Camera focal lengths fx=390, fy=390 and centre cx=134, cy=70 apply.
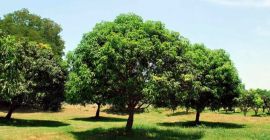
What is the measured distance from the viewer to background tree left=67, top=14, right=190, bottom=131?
35.2 meters

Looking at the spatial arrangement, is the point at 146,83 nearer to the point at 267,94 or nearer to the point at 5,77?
the point at 5,77

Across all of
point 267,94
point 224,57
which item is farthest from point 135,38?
point 267,94

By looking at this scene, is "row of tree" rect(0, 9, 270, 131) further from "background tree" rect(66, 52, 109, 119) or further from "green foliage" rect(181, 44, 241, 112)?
"green foliage" rect(181, 44, 241, 112)

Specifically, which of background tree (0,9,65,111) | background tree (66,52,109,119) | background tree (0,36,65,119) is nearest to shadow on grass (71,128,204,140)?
background tree (66,52,109,119)

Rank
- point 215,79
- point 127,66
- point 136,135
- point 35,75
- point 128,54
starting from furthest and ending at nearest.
Answer: point 215,79 < point 35,75 < point 136,135 < point 127,66 < point 128,54

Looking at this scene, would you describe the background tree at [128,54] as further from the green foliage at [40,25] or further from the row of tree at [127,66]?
the green foliage at [40,25]

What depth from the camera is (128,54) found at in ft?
115

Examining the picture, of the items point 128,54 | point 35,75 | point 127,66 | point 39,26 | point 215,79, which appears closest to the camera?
point 128,54

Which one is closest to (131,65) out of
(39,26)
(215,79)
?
(215,79)

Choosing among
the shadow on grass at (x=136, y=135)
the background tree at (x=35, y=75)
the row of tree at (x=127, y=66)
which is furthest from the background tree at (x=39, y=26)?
the row of tree at (x=127, y=66)

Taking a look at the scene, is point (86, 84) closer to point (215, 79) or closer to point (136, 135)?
point (136, 135)

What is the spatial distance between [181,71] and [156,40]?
4.28 meters

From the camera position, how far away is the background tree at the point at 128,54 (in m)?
35.2

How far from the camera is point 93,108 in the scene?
9656 centimetres
